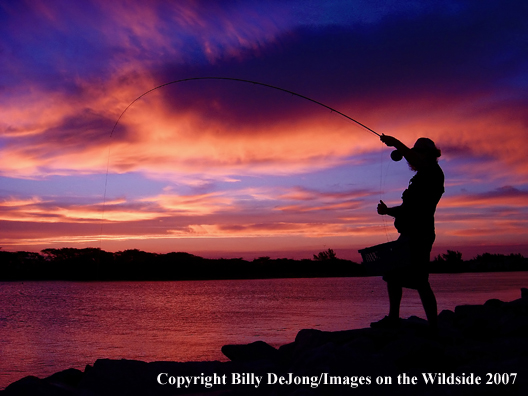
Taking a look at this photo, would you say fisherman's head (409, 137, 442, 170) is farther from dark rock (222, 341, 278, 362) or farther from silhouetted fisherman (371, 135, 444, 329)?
dark rock (222, 341, 278, 362)

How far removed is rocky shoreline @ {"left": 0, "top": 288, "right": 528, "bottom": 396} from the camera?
4.05m

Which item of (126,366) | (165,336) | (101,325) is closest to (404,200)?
(126,366)

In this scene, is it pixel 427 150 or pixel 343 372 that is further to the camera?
pixel 427 150

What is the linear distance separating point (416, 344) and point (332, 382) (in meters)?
1.05

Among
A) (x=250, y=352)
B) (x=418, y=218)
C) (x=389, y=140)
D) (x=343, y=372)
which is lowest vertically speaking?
(x=250, y=352)

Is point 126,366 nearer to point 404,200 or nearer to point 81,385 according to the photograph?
point 81,385

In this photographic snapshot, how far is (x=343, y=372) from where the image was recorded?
14.3 feet

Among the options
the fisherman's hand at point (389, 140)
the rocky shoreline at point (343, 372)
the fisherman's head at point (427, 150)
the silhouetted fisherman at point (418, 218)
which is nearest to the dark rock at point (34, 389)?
the rocky shoreline at point (343, 372)

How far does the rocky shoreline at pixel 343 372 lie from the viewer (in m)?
4.05

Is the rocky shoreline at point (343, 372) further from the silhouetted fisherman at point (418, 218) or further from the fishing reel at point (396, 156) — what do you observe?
the fishing reel at point (396, 156)

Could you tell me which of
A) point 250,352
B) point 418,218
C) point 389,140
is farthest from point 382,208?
point 250,352

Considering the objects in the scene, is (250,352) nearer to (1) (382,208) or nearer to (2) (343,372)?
(2) (343,372)

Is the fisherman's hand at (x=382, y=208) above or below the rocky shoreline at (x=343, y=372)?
above

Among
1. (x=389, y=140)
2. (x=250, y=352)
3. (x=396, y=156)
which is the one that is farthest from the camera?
(x=250, y=352)
